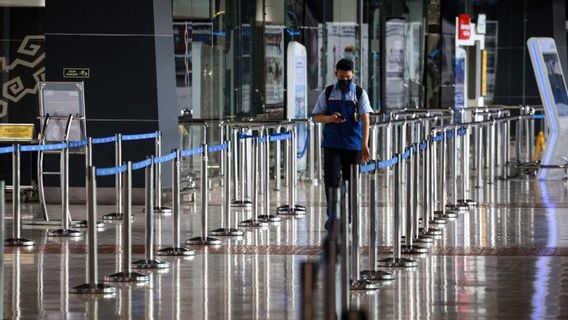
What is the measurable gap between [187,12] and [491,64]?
1909cm

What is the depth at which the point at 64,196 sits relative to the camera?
1836 cm

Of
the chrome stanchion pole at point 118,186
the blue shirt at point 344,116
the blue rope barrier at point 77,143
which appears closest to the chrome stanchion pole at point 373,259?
the blue shirt at point 344,116

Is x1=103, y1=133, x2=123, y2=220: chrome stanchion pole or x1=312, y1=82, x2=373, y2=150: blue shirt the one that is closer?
x1=312, y1=82, x2=373, y2=150: blue shirt

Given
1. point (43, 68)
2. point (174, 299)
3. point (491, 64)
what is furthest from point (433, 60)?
point (174, 299)

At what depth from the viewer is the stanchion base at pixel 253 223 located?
19.8 meters

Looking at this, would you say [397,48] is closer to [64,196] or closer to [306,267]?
[64,196]

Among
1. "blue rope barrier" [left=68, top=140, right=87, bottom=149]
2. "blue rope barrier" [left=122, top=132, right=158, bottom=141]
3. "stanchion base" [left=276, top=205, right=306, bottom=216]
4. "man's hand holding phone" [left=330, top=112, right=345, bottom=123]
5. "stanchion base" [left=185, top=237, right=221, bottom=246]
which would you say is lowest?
"stanchion base" [left=185, top=237, right=221, bottom=246]

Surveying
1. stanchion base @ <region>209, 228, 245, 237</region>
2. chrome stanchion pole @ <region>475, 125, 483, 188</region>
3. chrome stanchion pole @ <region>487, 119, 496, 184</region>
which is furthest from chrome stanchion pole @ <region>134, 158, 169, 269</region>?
chrome stanchion pole @ <region>487, 119, 496, 184</region>

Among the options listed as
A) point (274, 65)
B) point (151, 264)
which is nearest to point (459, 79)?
point (274, 65)

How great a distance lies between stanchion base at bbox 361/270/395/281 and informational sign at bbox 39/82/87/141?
6752mm

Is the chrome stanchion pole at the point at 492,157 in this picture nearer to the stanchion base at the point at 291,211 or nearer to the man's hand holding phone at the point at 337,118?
the stanchion base at the point at 291,211

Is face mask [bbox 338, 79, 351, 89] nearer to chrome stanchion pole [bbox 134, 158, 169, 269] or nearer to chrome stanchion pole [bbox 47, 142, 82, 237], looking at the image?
chrome stanchion pole [bbox 47, 142, 82, 237]

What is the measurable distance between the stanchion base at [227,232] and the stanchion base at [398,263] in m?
3.29

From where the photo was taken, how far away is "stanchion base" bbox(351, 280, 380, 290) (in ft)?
45.3
